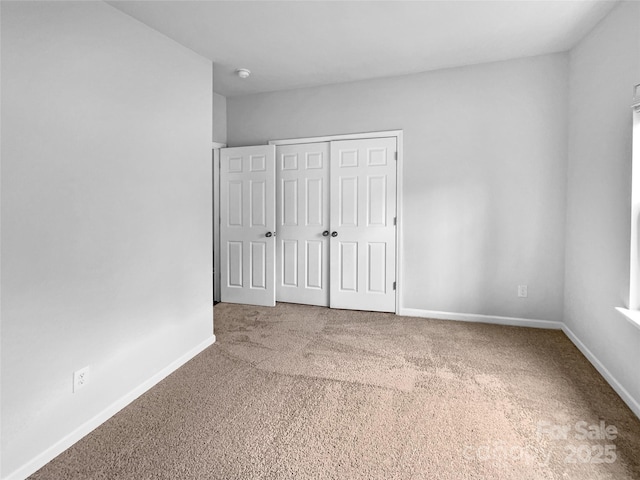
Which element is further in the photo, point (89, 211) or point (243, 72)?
point (243, 72)

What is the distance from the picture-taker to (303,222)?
164 inches

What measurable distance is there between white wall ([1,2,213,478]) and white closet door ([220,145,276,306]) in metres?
Result: 1.31

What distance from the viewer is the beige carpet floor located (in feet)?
5.34

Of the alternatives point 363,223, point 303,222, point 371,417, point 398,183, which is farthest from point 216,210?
point 371,417

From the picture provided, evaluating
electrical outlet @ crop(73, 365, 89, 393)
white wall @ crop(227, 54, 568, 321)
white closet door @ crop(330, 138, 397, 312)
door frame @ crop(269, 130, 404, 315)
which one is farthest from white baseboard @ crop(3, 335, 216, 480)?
white wall @ crop(227, 54, 568, 321)

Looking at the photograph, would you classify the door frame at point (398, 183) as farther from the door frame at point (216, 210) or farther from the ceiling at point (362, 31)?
the door frame at point (216, 210)

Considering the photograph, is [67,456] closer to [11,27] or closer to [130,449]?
[130,449]

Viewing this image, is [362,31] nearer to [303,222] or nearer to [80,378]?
[303,222]

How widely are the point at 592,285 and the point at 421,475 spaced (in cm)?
217

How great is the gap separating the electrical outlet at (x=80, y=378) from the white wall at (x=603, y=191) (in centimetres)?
318

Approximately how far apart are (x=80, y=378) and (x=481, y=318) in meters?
3.46

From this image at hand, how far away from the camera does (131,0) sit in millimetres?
2148

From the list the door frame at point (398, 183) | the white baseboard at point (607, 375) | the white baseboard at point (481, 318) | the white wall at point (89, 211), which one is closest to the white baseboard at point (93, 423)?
the white wall at point (89, 211)

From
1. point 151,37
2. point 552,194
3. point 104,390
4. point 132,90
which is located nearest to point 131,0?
point 151,37
